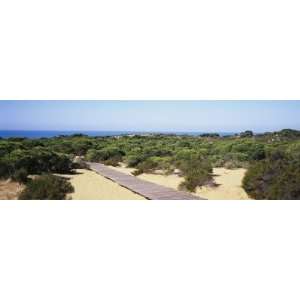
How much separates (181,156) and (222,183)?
1.00m

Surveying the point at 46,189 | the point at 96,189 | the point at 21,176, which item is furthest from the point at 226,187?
the point at 21,176

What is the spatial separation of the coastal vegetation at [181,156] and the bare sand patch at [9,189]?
12 centimetres

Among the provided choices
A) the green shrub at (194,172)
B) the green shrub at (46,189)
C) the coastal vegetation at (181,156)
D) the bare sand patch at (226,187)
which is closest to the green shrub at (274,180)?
the coastal vegetation at (181,156)

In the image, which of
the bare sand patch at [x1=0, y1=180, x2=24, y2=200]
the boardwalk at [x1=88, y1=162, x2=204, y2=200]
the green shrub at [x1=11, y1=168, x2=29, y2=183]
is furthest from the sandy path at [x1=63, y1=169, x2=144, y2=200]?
the bare sand patch at [x1=0, y1=180, x2=24, y2=200]

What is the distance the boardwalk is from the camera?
786 centimetres

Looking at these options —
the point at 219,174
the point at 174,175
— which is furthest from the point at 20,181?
the point at 219,174

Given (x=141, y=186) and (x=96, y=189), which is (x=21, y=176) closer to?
(x=96, y=189)

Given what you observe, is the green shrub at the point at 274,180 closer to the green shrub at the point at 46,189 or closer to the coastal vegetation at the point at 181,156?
the coastal vegetation at the point at 181,156

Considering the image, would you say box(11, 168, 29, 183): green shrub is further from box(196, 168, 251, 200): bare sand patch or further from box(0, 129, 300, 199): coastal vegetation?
box(196, 168, 251, 200): bare sand patch

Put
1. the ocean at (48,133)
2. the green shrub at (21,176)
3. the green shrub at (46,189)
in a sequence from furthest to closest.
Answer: the ocean at (48,133) < the green shrub at (21,176) < the green shrub at (46,189)

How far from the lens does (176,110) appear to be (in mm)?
8359

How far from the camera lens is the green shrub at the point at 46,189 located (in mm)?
7738

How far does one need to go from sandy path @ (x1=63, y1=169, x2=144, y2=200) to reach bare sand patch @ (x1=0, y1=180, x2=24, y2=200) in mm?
932
